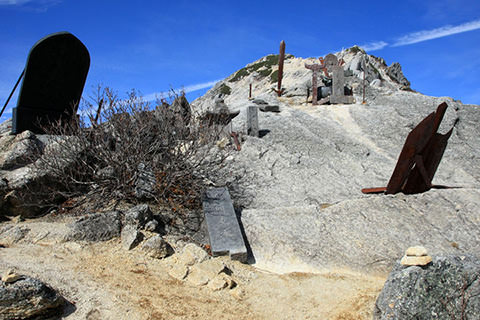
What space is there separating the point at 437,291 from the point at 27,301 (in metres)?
3.04

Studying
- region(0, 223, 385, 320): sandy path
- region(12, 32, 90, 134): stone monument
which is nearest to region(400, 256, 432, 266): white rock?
region(0, 223, 385, 320): sandy path

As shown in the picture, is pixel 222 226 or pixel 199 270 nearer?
pixel 199 270

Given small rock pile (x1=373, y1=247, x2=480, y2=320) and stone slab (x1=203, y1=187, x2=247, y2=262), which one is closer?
small rock pile (x1=373, y1=247, x2=480, y2=320)

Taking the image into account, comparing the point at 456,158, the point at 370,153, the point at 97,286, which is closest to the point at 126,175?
the point at 97,286

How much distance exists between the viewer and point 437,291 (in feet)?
8.91

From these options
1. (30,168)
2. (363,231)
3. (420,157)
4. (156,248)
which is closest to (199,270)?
(156,248)

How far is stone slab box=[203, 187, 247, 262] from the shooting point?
4.43 m

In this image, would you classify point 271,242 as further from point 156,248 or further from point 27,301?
point 27,301

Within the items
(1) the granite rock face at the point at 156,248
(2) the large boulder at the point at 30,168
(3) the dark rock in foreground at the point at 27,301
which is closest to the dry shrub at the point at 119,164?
(2) the large boulder at the point at 30,168

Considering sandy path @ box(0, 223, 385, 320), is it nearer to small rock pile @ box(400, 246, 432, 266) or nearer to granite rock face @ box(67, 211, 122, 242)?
granite rock face @ box(67, 211, 122, 242)

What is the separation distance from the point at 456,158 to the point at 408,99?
3.44m

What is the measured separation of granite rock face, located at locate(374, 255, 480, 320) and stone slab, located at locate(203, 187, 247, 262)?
1.95 metres

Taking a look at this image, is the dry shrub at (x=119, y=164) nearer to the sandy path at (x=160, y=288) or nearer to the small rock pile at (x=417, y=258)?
the sandy path at (x=160, y=288)

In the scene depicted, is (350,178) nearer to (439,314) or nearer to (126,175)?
(126,175)
